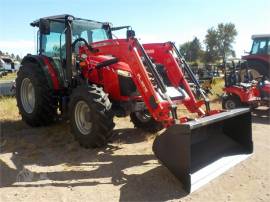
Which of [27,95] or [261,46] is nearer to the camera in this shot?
[27,95]

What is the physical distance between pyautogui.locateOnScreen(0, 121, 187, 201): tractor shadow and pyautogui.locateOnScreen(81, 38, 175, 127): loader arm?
73 centimetres

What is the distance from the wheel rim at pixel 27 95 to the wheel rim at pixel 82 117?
86.7 inches

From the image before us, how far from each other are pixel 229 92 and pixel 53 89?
218 inches

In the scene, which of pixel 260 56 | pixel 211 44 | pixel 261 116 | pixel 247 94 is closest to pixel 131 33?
pixel 247 94

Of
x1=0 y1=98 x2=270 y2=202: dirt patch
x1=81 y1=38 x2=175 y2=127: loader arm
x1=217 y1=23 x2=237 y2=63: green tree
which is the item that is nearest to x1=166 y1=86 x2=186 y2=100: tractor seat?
x1=81 y1=38 x2=175 y2=127: loader arm

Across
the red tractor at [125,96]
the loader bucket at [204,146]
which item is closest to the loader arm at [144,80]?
the red tractor at [125,96]

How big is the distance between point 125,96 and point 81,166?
1.65 m

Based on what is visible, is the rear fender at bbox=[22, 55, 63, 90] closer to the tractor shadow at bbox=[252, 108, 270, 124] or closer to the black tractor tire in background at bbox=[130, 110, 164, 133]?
the black tractor tire in background at bbox=[130, 110, 164, 133]

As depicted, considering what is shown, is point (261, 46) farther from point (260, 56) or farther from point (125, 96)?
point (125, 96)

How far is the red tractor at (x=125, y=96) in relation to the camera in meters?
4.42

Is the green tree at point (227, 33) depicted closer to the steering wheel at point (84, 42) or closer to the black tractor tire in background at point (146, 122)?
the black tractor tire in background at point (146, 122)

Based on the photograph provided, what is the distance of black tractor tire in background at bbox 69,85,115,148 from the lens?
17.2ft

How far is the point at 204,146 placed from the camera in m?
4.99

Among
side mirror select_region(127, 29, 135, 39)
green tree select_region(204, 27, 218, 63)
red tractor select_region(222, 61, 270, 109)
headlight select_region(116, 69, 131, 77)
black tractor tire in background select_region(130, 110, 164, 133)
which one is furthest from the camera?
green tree select_region(204, 27, 218, 63)
